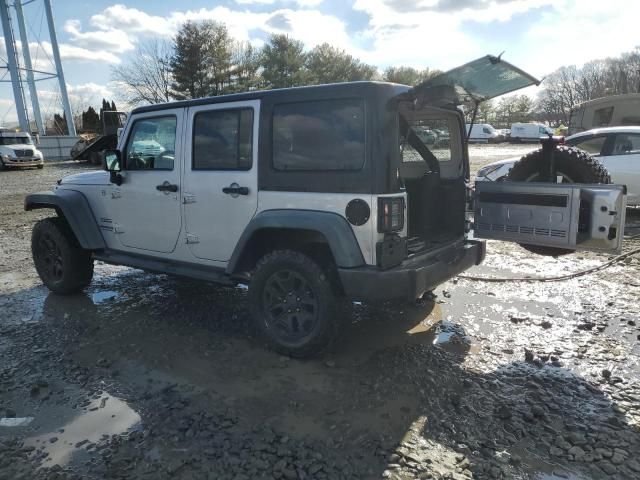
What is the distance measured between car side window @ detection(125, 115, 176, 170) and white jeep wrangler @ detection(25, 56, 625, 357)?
0.02m

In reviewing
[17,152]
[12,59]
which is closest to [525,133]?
[17,152]

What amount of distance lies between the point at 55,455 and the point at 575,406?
10.5 feet

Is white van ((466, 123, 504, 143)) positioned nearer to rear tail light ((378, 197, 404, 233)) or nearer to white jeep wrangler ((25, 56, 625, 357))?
white jeep wrangler ((25, 56, 625, 357))

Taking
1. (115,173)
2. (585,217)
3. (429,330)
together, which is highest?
(115,173)

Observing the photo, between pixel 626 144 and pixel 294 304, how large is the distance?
798 centimetres

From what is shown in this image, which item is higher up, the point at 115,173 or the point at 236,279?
the point at 115,173

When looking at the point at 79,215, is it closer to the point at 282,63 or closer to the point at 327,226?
the point at 327,226

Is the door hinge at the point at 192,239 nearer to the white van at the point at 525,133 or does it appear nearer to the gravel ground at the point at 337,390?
the gravel ground at the point at 337,390

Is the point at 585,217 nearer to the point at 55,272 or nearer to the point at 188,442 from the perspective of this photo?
the point at 188,442

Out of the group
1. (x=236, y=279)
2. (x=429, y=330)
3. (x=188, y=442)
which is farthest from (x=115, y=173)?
(x=429, y=330)

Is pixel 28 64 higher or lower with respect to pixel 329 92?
higher

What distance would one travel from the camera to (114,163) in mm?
5059

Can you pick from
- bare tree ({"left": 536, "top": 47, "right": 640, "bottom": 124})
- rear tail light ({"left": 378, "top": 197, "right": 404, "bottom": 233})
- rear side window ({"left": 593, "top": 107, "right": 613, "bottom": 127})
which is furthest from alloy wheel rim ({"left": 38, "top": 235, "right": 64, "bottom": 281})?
bare tree ({"left": 536, "top": 47, "right": 640, "bottom": 124})

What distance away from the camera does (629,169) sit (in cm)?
880
